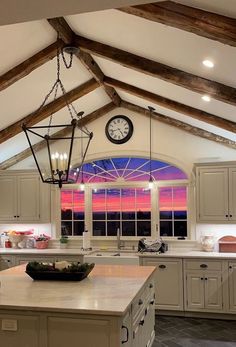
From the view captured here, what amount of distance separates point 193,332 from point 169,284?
0.91 meters

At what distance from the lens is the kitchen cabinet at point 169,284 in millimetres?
5742

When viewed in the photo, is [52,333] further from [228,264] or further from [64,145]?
[228,264]

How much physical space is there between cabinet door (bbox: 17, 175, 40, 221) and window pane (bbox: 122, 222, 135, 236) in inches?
62.6

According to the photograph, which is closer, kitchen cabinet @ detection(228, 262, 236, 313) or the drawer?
kitchen cabinet @ detection(228, 262, 236, 313)

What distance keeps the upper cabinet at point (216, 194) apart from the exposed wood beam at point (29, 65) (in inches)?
116

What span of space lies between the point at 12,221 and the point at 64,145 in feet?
13.7

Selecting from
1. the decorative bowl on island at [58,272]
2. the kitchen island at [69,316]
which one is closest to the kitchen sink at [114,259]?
the decorative bowl on island at [58,272]

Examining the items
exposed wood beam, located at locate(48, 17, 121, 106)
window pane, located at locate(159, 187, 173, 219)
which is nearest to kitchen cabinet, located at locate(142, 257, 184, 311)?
window pane, located at locate(159, 187, 173, 219)

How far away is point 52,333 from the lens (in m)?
2.70

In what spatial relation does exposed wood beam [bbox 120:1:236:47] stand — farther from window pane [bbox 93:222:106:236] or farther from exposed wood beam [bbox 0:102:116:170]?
window pane [bbox 93:222:106:236]

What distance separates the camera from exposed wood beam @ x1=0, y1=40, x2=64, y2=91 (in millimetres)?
4645

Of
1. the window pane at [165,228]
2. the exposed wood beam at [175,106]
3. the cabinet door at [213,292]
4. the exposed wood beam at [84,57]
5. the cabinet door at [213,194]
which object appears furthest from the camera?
the window pane at [165,228]

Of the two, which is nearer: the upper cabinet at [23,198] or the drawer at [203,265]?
the drawer at [203,265]

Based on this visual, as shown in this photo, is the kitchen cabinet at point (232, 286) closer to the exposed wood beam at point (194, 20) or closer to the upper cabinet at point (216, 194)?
the upper cabinet at point (216, 194)
